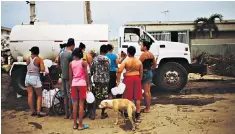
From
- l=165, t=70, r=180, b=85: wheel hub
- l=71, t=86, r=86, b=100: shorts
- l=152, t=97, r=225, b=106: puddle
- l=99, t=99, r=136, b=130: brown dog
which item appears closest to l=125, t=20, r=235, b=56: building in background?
l=165, t=70, r=180, b=85: wheel hub

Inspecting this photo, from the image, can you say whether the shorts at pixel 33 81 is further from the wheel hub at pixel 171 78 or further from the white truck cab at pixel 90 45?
the wheel hub at pixel 171 78

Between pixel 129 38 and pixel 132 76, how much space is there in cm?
278

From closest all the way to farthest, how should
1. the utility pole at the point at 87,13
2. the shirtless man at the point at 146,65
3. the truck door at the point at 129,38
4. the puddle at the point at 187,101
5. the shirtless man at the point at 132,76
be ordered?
the shirtless man at the point at 132,76, the shirtless man at the point at 146,65, the puddle at the point at 187,101, the utility pole at the point at 87,13, the truck door at the point at 129,38

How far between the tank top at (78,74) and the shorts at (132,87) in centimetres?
86

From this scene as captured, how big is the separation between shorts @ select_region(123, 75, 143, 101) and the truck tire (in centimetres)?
270

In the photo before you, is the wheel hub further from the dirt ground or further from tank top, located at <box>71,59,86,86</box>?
tank top, located at <box>71,59,86,86</box>

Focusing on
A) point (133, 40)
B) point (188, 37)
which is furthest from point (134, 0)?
point (188, 37)

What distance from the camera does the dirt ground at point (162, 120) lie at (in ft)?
15.3

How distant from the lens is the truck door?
750cm

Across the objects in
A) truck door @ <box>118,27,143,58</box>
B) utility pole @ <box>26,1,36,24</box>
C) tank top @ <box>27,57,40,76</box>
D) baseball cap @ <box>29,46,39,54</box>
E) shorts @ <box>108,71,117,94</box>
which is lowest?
shorts @ <box>108,71,117,94</box>

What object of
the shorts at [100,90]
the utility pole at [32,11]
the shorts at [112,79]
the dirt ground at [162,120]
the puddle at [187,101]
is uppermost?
the utility pole at [32,11]

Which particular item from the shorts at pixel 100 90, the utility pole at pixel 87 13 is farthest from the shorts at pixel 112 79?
the utility pole at pixel 87 13

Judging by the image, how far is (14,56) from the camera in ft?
23.4

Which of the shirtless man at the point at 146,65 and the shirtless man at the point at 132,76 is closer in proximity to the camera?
the shirtless man at the point at 132,76
